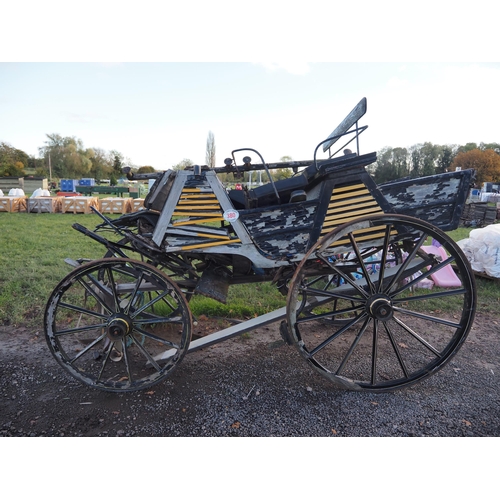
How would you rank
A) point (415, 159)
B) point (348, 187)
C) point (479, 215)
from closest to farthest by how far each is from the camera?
point (348, 187)
point (479, 215)
point (415, 159)

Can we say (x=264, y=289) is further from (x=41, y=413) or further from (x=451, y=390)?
(x=41, y=413)

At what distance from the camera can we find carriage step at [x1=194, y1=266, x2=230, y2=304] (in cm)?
300

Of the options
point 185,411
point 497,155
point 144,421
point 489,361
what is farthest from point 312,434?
point 497,155

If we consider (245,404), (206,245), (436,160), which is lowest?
(245,404)

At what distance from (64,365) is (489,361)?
13.4ft

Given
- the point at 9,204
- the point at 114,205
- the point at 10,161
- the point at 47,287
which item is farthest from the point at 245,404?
the point at 10,161

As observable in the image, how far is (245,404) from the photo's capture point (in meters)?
2.85

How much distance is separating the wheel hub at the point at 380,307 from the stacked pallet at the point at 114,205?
13750mm

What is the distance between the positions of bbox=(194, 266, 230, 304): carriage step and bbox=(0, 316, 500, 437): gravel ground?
2.13 feet

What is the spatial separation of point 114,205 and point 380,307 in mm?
14202

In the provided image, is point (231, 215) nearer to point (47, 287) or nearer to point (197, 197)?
point (197, 197)

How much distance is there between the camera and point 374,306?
2789 mm

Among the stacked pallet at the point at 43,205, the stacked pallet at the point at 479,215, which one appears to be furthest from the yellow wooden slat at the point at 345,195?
the stacked pallet at the point at 43,205

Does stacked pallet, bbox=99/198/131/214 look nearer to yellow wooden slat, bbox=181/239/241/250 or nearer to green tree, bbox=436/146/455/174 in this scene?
yellow wooden slat, bbox=181/239/241/250
